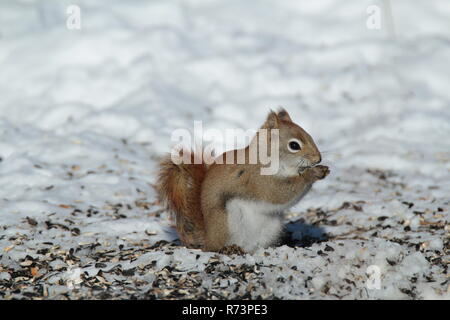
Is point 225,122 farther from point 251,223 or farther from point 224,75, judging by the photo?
point 251,223

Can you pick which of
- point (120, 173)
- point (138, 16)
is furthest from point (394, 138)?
point (138, 16)

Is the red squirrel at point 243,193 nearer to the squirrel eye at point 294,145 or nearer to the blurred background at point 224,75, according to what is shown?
the squirrel eye at point 294,145

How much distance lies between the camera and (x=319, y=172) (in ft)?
10.3

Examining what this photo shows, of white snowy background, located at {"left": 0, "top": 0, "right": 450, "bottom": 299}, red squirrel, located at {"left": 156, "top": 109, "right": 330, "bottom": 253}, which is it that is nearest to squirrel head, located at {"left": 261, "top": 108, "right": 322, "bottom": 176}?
red squirrel, located at {"left": 156, "top": 109, "right": 330, "bottom": 253}

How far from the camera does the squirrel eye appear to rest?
3162mm

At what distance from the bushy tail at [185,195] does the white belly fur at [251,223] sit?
227mm

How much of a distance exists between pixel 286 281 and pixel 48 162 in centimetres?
276

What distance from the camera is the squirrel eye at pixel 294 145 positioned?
10.4ft

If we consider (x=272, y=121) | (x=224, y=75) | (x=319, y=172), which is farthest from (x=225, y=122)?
(x=319, y=172)

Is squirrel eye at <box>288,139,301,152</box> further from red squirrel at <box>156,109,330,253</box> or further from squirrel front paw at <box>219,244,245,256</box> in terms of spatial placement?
squirrel front paw at <box>219,244,245,256</box>

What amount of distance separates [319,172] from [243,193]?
1.34ft

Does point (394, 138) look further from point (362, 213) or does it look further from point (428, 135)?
point (362, 213)

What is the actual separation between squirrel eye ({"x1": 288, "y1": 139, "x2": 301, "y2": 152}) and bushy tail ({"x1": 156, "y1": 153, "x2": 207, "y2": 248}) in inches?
19.8

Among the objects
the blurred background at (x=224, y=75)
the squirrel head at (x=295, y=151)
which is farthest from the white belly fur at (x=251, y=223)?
the blurred background at (x=224, y=75)
